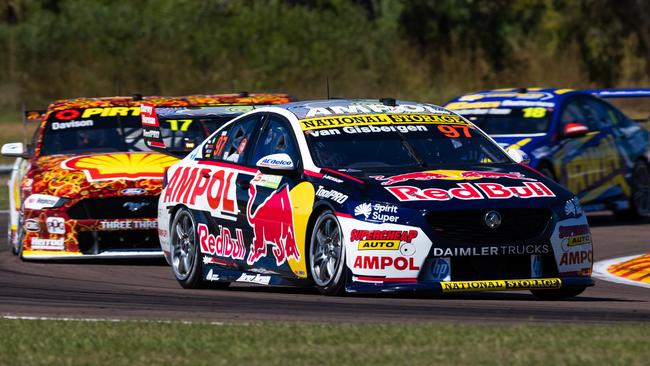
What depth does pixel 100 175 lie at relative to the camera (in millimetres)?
13719

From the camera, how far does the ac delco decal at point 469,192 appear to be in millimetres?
9891

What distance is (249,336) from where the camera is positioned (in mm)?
8047

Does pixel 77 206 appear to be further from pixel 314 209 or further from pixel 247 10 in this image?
pixel 247 10

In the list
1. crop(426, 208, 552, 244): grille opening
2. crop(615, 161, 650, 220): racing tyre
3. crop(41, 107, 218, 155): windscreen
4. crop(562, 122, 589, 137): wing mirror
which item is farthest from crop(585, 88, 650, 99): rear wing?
crop(426, 208, 552, 244): grille opening

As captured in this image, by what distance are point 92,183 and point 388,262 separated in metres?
4.56

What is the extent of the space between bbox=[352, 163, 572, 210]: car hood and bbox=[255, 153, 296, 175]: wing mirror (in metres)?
0.60

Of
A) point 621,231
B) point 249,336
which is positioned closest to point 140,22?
point 621,231

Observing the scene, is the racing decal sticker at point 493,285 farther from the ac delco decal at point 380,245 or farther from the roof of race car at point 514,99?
the roof of race car at point 514,99

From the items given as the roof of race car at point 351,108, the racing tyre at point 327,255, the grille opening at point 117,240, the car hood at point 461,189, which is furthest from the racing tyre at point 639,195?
the racing tyre at point 327,255

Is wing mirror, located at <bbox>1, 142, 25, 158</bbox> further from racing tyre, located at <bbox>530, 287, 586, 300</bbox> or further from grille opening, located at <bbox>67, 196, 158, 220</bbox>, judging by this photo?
racing tyre, located at <bbox>530, 287, 586, 300</bbox>

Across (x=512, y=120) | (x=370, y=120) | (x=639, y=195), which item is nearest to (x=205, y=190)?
(x=370, y=120)

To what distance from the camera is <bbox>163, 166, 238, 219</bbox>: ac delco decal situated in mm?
11414

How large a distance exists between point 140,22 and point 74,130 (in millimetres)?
19373

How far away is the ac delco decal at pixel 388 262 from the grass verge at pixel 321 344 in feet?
4.38
